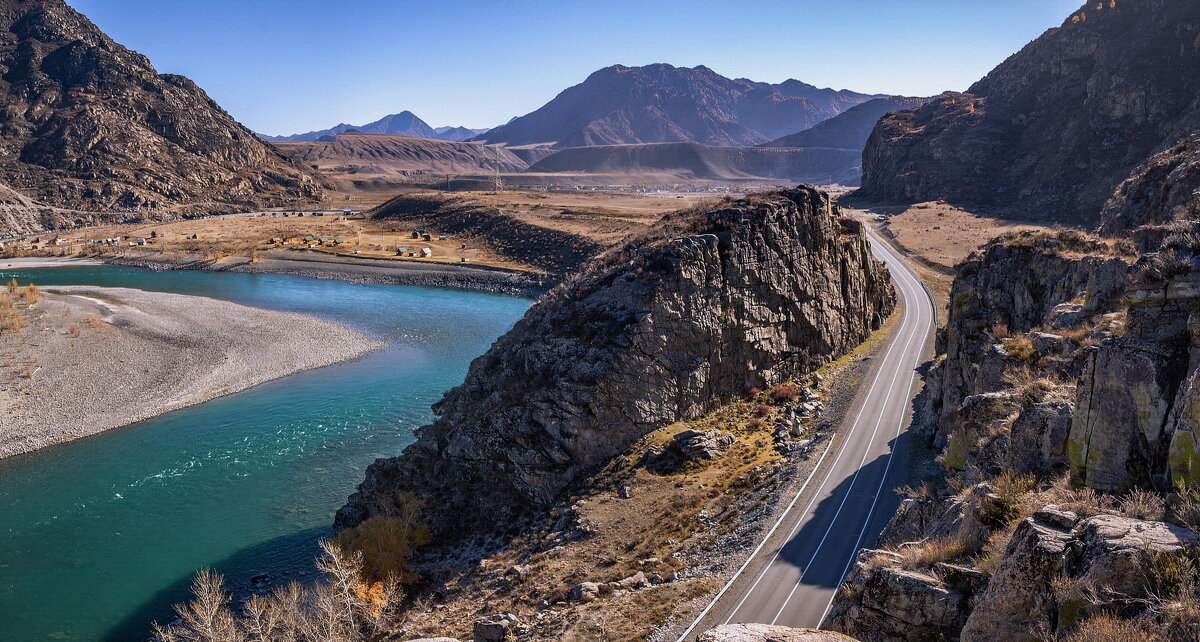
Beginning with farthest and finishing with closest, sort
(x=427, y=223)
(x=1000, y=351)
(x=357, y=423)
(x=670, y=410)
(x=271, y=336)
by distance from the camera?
(x=427, y=223)
(x=271, y=336)
(x=357, y=423)
(x=670, y=410)
(x=1000, y=351)

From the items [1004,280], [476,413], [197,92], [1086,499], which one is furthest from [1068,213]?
[197,92]

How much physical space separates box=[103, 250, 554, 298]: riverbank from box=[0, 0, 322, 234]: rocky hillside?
4759cm

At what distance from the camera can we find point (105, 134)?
511 ft

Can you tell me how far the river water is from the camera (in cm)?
2781

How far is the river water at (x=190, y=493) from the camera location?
1095 inches

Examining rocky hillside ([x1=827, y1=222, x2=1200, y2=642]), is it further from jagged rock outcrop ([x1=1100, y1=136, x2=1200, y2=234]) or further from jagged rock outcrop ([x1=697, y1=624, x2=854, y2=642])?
jagged rock outcrop ([x1=1100, y1=136, x2=1200, y2=234])

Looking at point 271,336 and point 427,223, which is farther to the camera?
point 427,223

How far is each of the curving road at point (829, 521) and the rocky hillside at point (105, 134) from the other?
156m

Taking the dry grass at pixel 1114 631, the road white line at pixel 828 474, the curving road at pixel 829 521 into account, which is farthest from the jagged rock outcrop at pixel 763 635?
the road white line at pixel 828 474

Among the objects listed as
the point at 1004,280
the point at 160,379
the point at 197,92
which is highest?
the point at 197,92

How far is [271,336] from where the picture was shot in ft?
211

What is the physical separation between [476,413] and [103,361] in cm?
3877

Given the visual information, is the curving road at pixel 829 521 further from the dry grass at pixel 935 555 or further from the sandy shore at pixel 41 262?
the sandy shore at pixel 41 262

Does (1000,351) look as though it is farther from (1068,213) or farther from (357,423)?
(1068,213)
